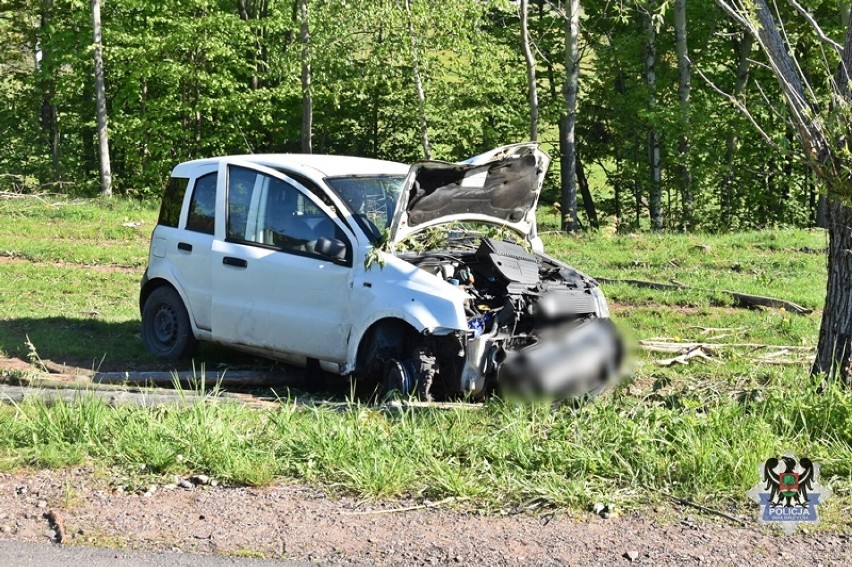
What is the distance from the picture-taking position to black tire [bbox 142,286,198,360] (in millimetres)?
9891

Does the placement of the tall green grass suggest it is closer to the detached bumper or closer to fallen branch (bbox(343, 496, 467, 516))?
fallen branch (bbox(343, 496, 467, 516))

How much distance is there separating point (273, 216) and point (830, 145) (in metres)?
4.52

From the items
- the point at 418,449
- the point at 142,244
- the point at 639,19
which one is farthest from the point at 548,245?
the point at 639,19

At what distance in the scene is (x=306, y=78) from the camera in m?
28.8

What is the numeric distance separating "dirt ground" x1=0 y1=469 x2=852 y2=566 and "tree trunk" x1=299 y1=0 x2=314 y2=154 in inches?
845

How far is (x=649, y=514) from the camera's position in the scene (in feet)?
18.3

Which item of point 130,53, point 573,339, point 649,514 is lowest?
point 649,514

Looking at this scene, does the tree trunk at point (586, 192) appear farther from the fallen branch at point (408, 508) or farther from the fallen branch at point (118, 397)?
the fallen branch at point (408, 508)

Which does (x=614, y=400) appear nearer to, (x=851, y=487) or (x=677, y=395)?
(x=677, y=395)

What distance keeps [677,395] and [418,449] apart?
219cm

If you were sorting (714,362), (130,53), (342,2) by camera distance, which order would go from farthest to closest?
1. (130,53)
2. (342,2)
3. (714,362)

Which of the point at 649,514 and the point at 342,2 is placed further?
the point at 342,2

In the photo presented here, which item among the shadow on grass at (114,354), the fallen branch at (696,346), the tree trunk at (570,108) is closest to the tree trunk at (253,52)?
the tree trunk at (570,108)

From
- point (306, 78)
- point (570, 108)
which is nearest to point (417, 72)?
point (570, 108)
